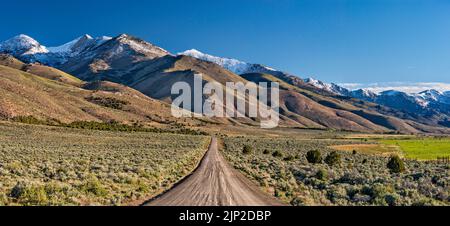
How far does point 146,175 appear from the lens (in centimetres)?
2741

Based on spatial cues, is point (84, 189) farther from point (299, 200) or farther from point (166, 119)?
point (166, 119)

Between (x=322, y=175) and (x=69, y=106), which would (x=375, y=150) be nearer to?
(x=322, y=175)

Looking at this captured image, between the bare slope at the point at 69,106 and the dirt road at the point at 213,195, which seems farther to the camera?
the bare slope at the point at 69,106

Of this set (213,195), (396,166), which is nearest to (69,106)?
(396,166)

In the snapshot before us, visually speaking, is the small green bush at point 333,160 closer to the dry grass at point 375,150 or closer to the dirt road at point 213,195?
the dirt road at point 213,195

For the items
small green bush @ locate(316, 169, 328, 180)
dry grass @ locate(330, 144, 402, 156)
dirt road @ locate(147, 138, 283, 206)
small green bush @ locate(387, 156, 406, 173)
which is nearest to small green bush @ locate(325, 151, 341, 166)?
small green bush @ locate(387, 156, 406, 173)

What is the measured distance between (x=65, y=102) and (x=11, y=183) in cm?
12574

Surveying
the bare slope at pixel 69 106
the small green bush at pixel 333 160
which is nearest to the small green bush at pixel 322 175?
the small green bush at pixel 333 160

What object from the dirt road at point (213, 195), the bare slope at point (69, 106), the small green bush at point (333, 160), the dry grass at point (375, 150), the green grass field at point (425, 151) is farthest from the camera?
the bare slope at point (69, 106)

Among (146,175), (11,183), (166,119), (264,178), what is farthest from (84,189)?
(166,119)
